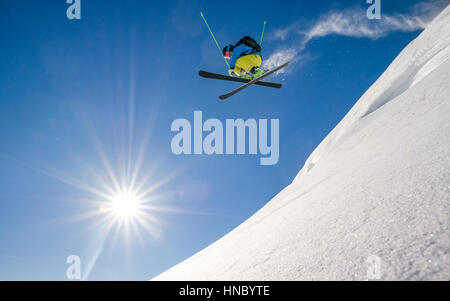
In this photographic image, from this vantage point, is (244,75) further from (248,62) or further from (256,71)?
(248,62)

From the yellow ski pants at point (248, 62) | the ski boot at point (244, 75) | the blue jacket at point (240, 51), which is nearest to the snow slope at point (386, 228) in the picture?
the yellow ski pants at point (248, 62)

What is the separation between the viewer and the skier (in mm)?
6918

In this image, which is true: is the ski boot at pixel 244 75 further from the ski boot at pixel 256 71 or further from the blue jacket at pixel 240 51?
the blue jacket at pixel 240 51

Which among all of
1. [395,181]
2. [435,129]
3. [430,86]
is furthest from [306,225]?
[430,86]

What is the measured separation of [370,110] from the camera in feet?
31.1

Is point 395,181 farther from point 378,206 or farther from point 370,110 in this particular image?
point 370,110

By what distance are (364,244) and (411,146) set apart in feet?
8.01

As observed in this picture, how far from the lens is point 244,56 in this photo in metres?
7.07

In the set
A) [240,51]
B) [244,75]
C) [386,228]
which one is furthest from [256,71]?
[386,228]

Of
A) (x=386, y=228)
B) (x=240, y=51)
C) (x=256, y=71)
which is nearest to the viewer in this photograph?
(x=386, y=228)

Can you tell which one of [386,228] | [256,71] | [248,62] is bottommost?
[386,228]
